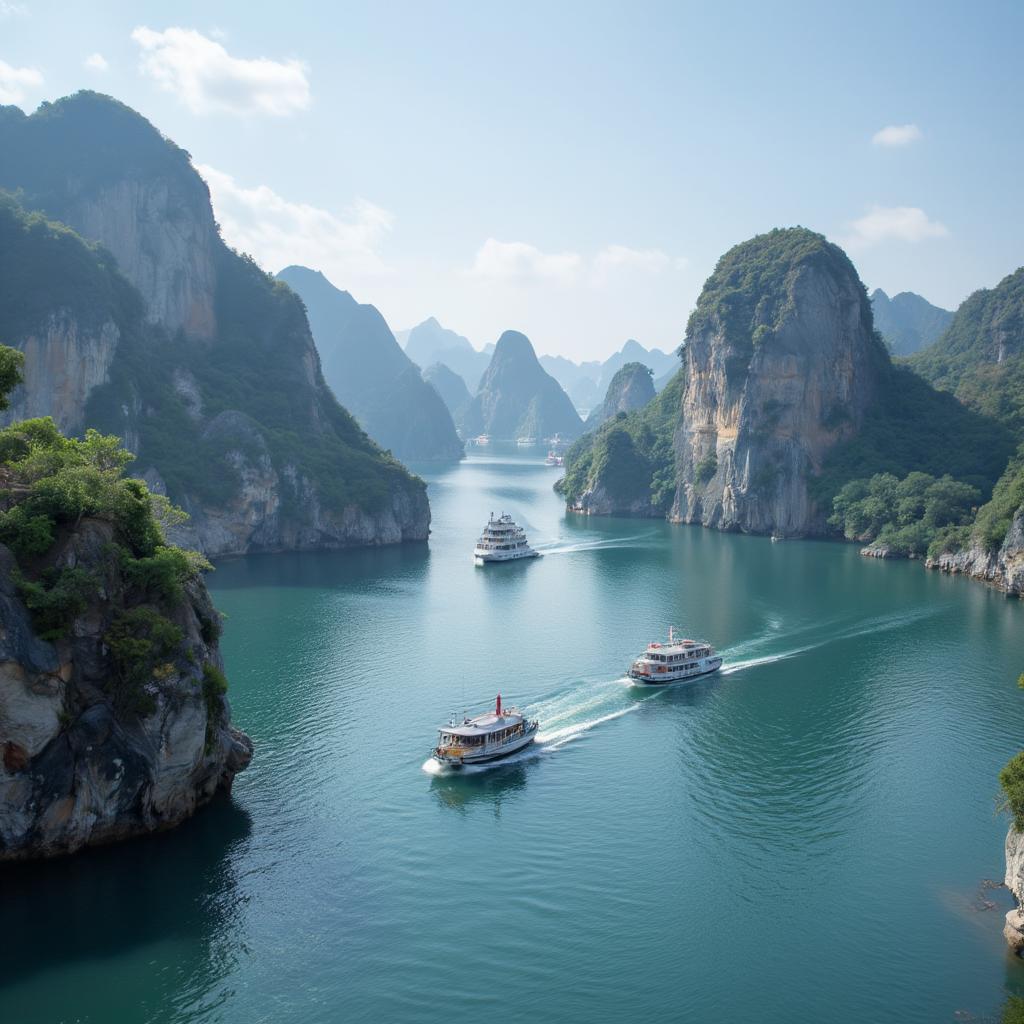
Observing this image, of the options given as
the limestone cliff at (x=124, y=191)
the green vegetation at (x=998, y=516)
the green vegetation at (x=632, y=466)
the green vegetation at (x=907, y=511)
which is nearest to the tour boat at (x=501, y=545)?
the green vegetation at (x=907, y=511)

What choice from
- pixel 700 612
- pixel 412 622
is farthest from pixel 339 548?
pixel 700 612

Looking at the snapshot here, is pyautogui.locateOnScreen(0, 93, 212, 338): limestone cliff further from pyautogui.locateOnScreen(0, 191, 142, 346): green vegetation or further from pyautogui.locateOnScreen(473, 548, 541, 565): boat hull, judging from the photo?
pyautogui.locateOnScreen(473, 548, 541, 565): boat hull

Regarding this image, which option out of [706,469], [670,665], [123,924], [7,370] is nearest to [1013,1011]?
[123,924]

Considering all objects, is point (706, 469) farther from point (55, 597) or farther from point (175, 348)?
point (55, 597)

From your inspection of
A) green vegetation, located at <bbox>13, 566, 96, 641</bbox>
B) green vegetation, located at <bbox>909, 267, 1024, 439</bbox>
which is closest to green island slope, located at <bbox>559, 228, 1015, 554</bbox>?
green vegetation, located at <bbox>909, 267, 1024, 439</bbox>

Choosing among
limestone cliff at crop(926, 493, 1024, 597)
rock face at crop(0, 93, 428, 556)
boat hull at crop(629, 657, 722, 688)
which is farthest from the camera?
rock face at crop(0, 93, 428, 556)

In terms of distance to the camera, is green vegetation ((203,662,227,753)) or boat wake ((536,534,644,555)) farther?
boat wake ((536,534,644,555))
